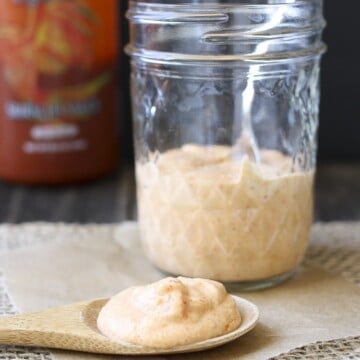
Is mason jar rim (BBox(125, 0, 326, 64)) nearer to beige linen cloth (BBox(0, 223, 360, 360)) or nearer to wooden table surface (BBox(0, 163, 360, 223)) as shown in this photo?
beige linen cloth (BBox(0, 223, 360, 360))

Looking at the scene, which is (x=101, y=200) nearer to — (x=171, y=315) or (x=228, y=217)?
(x=228, y=217)

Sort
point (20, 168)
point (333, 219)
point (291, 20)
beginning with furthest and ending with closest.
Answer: point (20, 168) → point (333, 219) → point (291, 20)

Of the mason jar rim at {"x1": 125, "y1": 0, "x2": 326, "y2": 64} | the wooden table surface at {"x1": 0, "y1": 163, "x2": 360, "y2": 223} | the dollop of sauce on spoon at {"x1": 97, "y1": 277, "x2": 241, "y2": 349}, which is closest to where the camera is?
the dollop of sauce on spoon at {"x1": 97, "y1": 277, "x2": 241, "y2": 349}

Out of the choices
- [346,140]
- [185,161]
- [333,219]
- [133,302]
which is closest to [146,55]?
[185,161]

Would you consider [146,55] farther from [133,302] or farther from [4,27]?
[4,27]

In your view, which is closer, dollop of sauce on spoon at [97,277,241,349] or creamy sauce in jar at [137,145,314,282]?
dollop of sauce on spoon at [97,277,241,349]

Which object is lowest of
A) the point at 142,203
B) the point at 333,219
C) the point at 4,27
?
the point at 333,219

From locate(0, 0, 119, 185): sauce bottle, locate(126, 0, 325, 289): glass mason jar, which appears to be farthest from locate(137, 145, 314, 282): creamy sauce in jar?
locate(0, 0, 119, 185): sauce bottle
